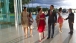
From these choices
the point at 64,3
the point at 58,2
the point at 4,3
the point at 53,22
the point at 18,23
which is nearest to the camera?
the point at 53,22

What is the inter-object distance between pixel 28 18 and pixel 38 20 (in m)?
1.15

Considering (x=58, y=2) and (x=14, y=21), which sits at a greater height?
(x=58, y=2)

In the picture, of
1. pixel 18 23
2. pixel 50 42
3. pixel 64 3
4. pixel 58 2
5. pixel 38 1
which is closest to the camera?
pixel 50 42

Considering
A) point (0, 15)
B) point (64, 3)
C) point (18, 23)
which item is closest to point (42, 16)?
point (18, 23)

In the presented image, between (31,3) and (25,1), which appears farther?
(31,3)

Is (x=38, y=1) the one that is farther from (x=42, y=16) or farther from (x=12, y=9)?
(x=42, y=16)

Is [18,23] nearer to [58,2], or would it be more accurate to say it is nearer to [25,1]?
[25,1]

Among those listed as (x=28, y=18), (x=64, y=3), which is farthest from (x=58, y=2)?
(x=28, y=18)

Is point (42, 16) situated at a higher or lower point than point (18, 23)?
higher

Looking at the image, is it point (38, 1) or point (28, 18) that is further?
point (38, 1)

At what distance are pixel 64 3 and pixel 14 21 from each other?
752 centimetres

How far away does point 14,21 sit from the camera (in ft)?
62.4

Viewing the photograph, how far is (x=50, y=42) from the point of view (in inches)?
345

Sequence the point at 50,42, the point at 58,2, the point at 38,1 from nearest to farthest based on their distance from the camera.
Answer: the point at 50,42
the point at 58,2
the point at 38,1
